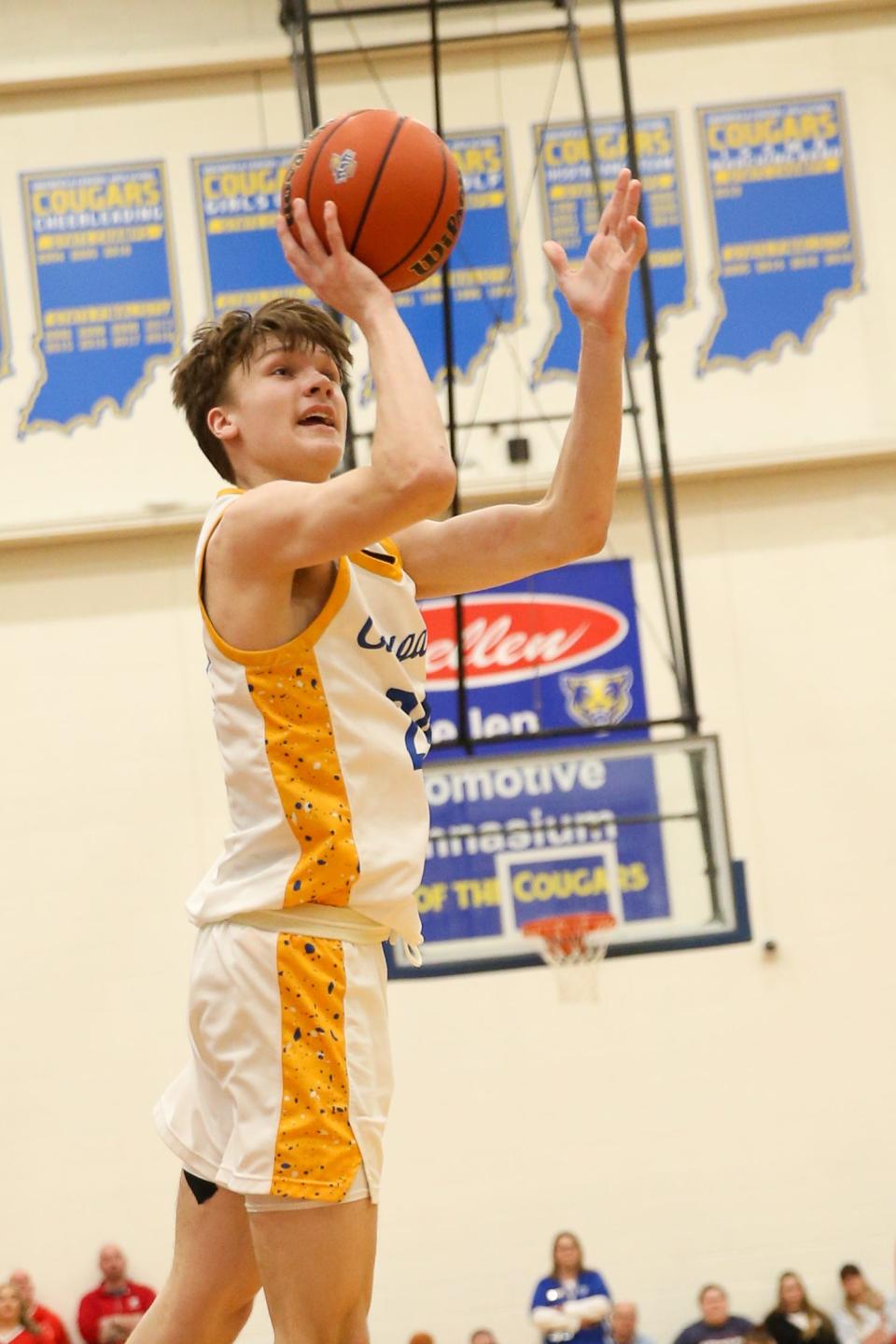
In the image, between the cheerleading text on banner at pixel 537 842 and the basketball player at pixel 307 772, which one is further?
→ the cheerleading text on banner at pixel 537 842

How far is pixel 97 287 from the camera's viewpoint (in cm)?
1067

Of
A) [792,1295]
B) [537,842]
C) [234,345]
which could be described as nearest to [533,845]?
[537,842]

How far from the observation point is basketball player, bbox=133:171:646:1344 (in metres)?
2.52

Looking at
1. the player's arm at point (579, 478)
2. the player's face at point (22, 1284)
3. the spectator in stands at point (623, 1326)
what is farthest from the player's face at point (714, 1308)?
the player's arm at point (579, 478)

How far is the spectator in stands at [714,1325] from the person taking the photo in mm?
9516

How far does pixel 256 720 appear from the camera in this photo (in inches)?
107

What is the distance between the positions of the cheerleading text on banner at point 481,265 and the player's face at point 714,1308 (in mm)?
5837

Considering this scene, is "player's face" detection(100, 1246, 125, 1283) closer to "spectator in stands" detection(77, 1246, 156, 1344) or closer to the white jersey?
"spectator in stands" detection(77, 1246, 156, 1344)

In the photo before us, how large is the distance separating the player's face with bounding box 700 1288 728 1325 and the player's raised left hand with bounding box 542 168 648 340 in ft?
26.5

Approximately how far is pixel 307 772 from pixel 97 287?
28.5ft

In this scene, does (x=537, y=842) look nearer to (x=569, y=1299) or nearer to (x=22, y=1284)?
(x=569, y=1299)

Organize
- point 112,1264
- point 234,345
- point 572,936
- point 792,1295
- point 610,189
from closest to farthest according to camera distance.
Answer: point 234,345, point 572,936, point 792,1295, point 112,1264, point 610,189

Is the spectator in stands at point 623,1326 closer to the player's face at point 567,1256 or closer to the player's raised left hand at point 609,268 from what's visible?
the player's face at point 567,1256

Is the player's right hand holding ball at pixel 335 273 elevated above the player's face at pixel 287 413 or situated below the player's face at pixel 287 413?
above
